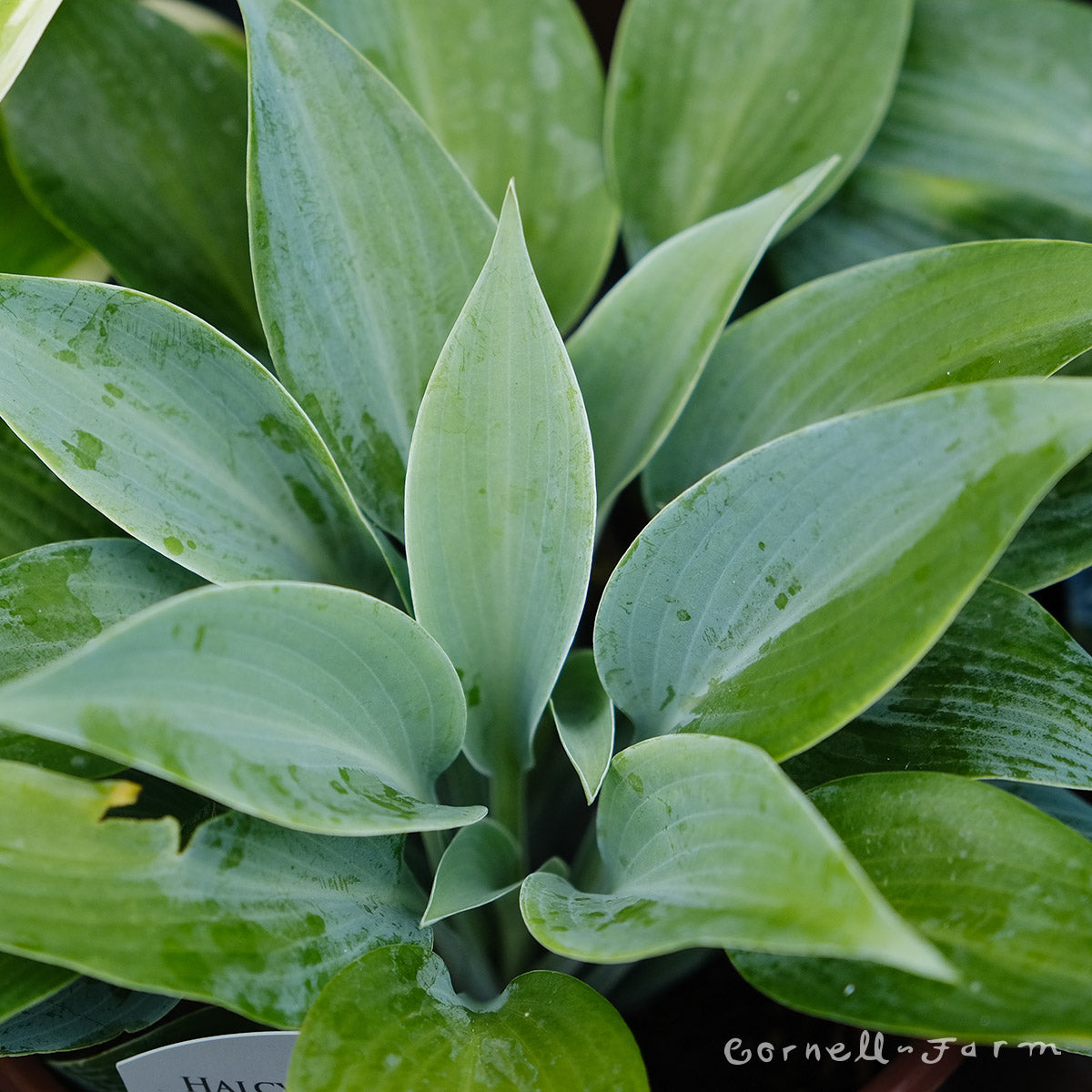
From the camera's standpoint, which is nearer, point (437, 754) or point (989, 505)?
point (989, 505)

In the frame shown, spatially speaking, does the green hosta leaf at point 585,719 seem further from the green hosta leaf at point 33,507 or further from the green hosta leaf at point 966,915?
the green hosta leaf at point 33,507

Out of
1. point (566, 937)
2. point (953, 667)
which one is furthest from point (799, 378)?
point (566, 937)

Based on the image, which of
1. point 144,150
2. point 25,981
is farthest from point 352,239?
point 25,981

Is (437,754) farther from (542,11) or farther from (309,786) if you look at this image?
(542,11)

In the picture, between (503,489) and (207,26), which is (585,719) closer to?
(503,489)

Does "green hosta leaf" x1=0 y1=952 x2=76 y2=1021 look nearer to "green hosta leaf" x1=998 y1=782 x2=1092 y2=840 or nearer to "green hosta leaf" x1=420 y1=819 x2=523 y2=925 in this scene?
"green hosta leaf" x1=420 y1=819 x2=523 y2=925

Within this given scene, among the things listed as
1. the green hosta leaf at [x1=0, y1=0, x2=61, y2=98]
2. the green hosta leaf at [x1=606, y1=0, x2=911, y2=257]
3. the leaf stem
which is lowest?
the leaf stem

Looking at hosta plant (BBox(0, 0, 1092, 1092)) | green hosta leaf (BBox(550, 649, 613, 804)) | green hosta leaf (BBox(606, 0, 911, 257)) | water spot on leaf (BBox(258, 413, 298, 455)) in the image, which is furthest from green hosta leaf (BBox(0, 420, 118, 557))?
green hosta leaf (BBox(606, 0, 911, 257))
